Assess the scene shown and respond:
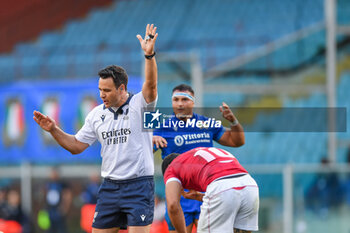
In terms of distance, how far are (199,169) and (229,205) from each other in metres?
0.45

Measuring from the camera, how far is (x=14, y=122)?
16.4 m

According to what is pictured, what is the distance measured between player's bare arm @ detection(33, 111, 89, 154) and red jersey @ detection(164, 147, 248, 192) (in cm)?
115

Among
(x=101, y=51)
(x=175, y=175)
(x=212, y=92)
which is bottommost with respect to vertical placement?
(x=175, y=175)

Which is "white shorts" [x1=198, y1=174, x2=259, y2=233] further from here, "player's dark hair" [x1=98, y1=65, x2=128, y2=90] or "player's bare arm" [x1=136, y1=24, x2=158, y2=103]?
"player's dark hair" [x1=98, y1=65, x2=128, y2=90]

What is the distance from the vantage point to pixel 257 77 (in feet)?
56.7

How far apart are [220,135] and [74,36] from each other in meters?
15.5

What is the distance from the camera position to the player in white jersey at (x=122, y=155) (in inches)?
234

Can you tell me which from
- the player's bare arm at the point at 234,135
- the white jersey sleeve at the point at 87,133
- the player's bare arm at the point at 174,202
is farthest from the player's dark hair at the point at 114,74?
the player's bare arm at the point at 234,135

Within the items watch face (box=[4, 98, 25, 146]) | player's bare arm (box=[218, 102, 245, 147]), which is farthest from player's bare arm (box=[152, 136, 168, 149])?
watch face (box=[4, 98, 25, 146])

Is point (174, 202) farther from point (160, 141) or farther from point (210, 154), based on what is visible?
point (160, 141)

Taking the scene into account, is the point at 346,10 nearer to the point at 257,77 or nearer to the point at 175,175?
the point at 257,77

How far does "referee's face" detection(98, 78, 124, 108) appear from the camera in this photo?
593 cm

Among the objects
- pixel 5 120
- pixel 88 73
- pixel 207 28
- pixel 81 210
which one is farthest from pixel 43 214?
pixel 207 28

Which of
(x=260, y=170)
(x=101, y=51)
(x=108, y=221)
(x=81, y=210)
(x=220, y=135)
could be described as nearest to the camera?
(x=108, y=221)
